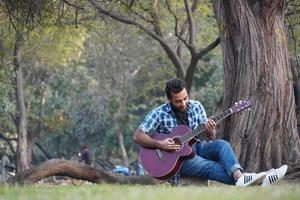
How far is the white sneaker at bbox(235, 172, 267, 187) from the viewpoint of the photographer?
26.0 ft

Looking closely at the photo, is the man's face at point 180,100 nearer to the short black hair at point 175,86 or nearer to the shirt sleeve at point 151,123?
the short black hair at point 175,86

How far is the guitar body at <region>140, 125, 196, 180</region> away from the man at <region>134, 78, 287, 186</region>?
0.27ft

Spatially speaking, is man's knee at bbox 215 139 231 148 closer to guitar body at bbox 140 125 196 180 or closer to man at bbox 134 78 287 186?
man at bbox 134 78 287 186

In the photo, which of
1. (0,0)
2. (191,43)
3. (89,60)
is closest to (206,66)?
(89,60)

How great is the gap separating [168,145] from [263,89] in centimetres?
220

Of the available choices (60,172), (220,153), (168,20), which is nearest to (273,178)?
(220,153)

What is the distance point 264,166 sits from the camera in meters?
10.7

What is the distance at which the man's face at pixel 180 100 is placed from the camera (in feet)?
31.0

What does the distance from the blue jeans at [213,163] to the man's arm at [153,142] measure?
299mm

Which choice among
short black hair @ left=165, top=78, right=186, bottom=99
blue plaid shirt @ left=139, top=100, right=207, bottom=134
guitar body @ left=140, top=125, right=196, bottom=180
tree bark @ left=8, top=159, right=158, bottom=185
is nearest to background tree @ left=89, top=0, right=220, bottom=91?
tree bark @ left=8, top=159, right=158, bottom=185

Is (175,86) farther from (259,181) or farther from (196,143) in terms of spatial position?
(259,181)

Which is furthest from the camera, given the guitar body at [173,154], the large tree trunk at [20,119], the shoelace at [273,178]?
the large tree trunk at [20,119]

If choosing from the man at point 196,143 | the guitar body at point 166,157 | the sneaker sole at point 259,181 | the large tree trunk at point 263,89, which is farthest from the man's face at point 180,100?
the sneaker sole at point 259,181

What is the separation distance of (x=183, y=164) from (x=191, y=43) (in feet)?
34.8
